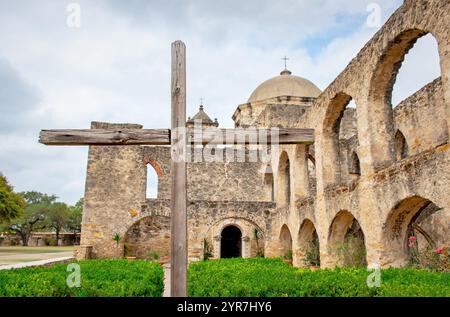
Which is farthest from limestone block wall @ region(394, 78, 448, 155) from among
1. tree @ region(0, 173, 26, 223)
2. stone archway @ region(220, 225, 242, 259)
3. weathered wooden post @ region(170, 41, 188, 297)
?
tree @ region(0, 173, 26, 223)

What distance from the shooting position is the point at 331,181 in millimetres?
12656

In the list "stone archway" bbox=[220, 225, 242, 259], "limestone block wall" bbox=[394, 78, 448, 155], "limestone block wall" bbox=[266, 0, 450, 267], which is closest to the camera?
"limestone block wall" bbox=[266, 0, 450, 267]

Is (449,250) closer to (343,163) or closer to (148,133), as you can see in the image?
(148,133)

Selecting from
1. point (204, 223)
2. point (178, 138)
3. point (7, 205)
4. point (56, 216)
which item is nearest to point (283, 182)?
point (204, 223)

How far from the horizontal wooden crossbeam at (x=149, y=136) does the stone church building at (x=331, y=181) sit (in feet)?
14.4

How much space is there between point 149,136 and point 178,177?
747mm

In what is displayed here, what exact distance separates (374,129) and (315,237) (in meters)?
6.80

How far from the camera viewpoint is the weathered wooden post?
3738 millimetres

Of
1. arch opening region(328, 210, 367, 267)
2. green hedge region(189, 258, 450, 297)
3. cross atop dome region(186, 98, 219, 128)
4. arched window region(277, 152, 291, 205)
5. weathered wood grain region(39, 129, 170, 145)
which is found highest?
cross atop dome region(186, 98, 219, 128)

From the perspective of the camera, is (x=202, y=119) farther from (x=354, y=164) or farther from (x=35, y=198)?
(x=35, y=198)

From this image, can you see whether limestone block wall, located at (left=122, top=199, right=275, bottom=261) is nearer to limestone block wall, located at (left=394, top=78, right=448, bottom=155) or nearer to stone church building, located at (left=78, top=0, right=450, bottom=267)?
stone church building, located at (left=78, top=0, right=450, bottom=267)

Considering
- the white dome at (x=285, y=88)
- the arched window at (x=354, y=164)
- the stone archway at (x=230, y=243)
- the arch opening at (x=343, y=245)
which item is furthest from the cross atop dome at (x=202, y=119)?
the arch opening at (x=343, y=245)

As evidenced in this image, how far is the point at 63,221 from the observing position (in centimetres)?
5097
